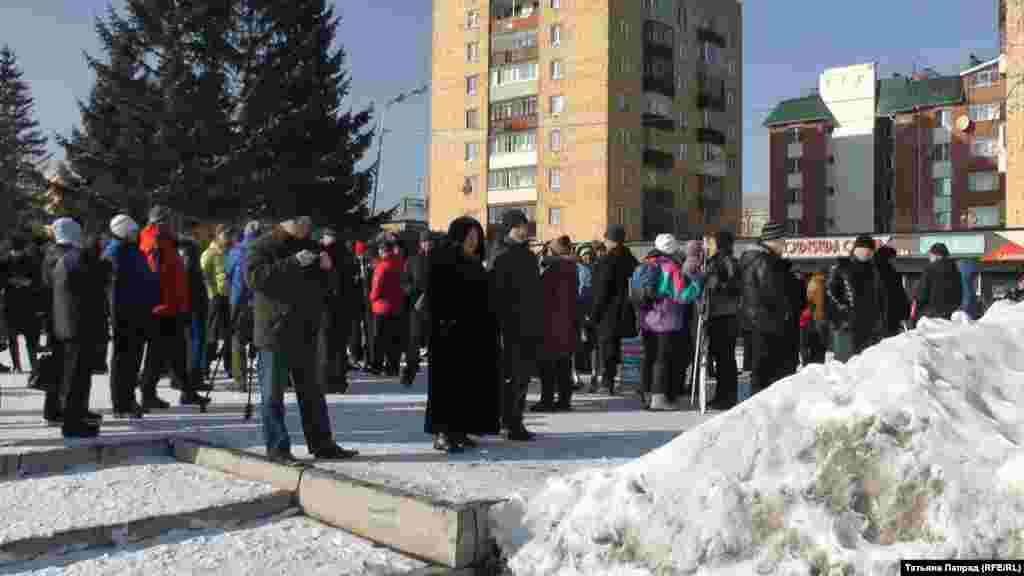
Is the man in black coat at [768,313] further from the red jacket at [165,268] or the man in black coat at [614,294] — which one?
the red jacket at [165,268]

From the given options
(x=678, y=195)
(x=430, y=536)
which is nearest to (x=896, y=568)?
(x=430, y=536)

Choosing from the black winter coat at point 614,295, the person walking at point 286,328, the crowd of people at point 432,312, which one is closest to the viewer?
the person walking at point 286,328

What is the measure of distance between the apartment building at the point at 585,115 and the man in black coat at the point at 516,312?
48888mm

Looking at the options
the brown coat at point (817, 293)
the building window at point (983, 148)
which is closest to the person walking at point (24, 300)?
the brown coat at point (817, 293)

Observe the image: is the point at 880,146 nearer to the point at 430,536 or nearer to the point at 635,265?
the point at 635,265

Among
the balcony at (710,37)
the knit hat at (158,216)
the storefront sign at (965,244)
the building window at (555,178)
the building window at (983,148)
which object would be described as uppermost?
the balcony at (710,37)

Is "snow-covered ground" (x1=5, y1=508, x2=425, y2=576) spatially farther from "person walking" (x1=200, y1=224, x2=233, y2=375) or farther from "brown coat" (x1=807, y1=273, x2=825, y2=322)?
"brown coat" (x1=807, y1=273, x2=825, y2=322)

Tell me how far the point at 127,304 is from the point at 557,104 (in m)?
51.7

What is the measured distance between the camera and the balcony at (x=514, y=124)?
195 ft

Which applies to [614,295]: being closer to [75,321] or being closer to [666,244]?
[666,244]

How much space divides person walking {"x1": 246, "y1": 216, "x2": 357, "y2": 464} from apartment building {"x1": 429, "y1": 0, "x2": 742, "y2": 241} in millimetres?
50510

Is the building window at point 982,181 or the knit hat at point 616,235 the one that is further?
the building window at point 982,181

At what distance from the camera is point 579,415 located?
9.54m

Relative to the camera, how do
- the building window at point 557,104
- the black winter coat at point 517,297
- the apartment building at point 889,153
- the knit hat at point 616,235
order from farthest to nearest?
the apartment building at point 889,153, the building window at point 557,104, the knit hat at point 616,235, the black winter coat at point 517,297
